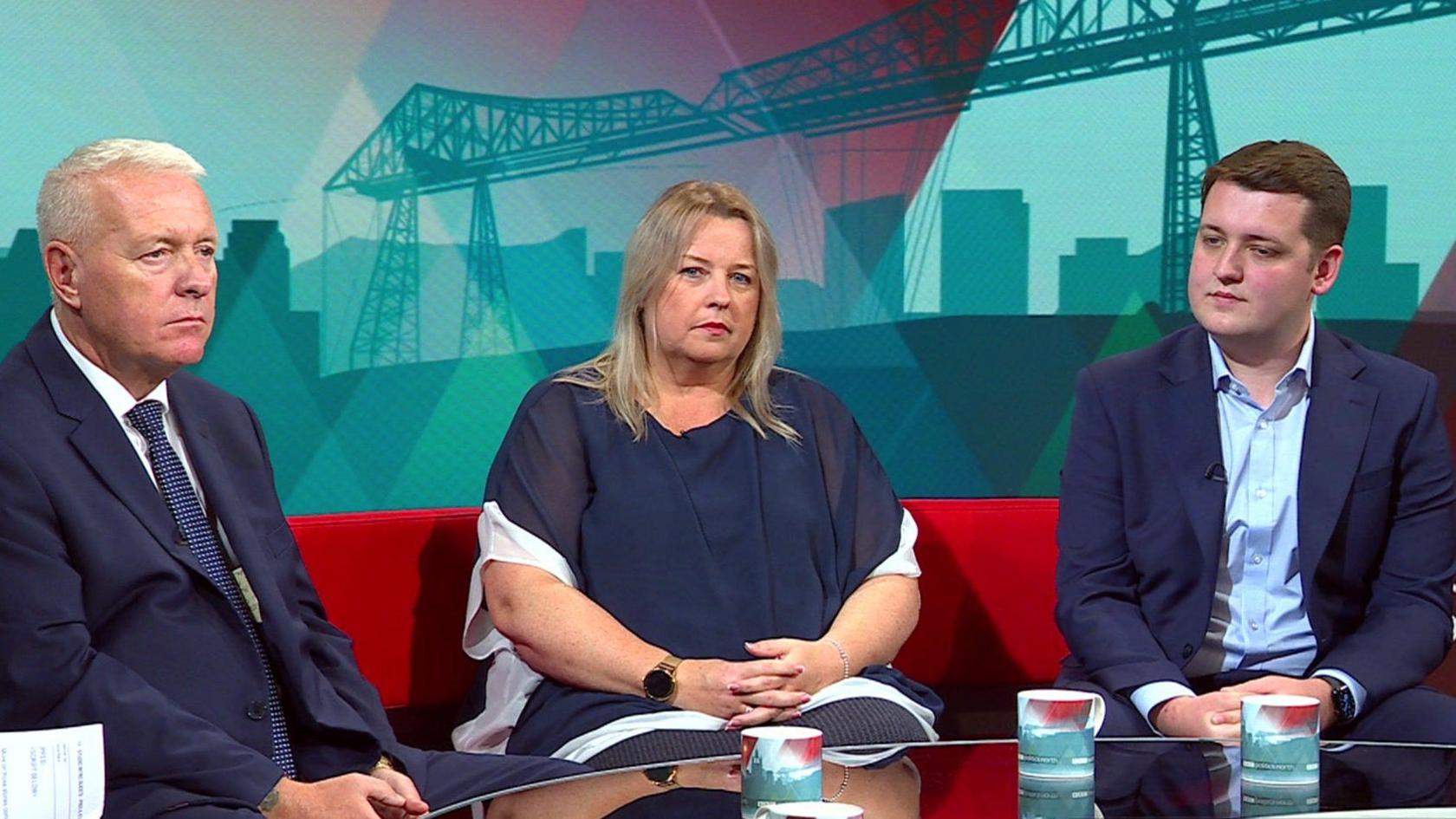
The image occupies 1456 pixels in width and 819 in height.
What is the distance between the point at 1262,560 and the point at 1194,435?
0.83ft

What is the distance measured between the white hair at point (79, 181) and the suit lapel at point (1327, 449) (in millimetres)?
1983

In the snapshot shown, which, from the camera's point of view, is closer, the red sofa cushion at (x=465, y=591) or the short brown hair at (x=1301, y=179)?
the short brown hair at (x=1301, y=179)

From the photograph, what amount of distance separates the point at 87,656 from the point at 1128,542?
71.0 inches

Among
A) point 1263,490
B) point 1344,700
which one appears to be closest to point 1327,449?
point 1263,490

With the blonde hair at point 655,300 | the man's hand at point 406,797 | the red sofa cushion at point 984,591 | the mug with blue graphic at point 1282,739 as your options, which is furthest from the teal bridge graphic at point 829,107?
the mug with blue graphic at point 1282,739

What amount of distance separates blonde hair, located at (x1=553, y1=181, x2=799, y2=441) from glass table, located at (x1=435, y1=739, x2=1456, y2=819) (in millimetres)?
997

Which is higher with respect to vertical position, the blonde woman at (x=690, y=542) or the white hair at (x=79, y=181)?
the white hair at (x=79, y=181)

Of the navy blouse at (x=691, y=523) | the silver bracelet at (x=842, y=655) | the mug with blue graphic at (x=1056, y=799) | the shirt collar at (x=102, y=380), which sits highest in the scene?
the shirt collar at (x=102, y=380)

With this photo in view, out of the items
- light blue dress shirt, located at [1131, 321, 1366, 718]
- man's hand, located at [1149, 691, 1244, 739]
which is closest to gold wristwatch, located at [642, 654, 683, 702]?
man's hand, located at [1149, 691, 1244, 739]

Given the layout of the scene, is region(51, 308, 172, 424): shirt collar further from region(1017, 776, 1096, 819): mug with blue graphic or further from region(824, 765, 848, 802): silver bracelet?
region(1017, 776, 1096, 819): mug with blue graphic

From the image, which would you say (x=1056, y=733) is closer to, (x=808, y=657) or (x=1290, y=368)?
(x=808, y=657)

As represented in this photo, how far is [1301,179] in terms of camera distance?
315cm

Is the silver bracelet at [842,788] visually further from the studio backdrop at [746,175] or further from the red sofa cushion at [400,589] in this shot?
the studio backdrop at [746,175]

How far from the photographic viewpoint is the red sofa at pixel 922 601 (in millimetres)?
3486
